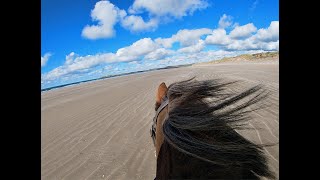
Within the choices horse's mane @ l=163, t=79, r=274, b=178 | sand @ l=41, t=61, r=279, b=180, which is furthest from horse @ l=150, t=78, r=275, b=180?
sand @ l=41, t=61, r=279, b=180

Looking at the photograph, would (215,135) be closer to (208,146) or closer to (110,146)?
(208,146)

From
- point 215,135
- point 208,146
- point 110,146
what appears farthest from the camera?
point 110,146

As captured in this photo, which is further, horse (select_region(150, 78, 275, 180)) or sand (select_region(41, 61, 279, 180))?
sand (select_region(41, 61, 279, 180))

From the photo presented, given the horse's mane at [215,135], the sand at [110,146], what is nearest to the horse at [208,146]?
the horse's mane at [215,135]

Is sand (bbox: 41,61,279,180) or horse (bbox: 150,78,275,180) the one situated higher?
horse (bbox: 150,78,275,180)

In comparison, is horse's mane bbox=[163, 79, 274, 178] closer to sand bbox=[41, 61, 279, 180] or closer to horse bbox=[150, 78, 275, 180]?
horse bbox=[150, 78, 275, 180]

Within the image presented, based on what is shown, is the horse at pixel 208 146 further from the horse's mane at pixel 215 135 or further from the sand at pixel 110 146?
the sand at pixel 110 146

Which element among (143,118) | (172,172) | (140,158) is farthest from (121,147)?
(172,172)

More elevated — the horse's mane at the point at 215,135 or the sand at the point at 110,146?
the horse's mane at the point at 215,135

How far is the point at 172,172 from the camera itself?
1.60 m

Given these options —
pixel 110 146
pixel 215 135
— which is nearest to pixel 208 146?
pixel 215 135

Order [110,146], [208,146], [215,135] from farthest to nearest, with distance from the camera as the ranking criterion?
[110,146], [215,135], [208,146]
